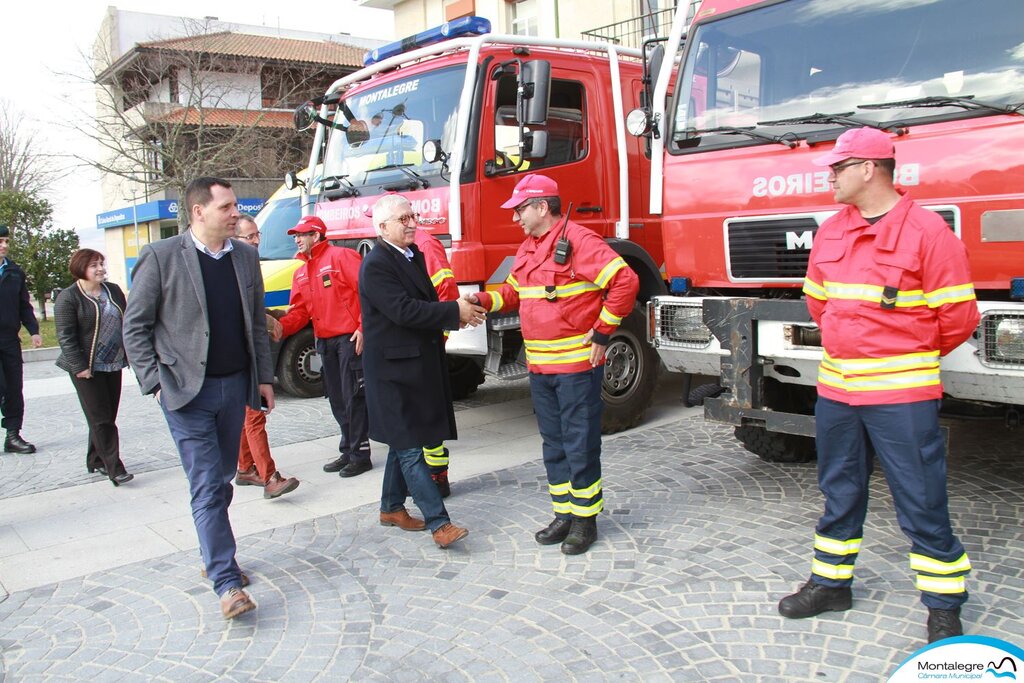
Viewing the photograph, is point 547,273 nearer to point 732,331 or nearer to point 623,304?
point 623,304

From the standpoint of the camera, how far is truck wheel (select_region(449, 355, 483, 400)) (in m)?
8.38

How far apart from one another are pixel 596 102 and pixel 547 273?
2970 mm

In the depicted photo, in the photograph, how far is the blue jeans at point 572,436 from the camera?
164 inches

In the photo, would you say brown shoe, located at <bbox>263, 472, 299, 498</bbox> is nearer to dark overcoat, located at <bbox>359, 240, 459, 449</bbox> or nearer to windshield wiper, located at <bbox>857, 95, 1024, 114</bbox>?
dark overcoat, located at <bbox>359, 240, 459, 449</bbox>

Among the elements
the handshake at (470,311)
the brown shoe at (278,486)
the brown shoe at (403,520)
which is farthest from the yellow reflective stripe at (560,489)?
the brown shoe at (278,486)

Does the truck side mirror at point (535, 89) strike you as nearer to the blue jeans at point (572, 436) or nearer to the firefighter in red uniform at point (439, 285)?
the firefighter in red uniform at point (439, 285)

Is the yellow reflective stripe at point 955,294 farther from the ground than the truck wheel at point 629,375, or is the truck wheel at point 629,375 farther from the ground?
the yellow reflective stripe at point 955,294

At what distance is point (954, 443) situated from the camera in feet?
19.4

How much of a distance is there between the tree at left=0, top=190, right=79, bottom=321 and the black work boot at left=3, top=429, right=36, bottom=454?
14.7 meters

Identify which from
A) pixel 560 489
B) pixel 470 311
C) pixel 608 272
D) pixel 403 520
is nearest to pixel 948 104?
pixel 608 272

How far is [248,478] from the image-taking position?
575 cm

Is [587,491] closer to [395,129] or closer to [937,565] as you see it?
[937,565]

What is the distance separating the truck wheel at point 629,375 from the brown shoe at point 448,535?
8.19 ft

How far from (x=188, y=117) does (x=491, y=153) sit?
19.6 metres
